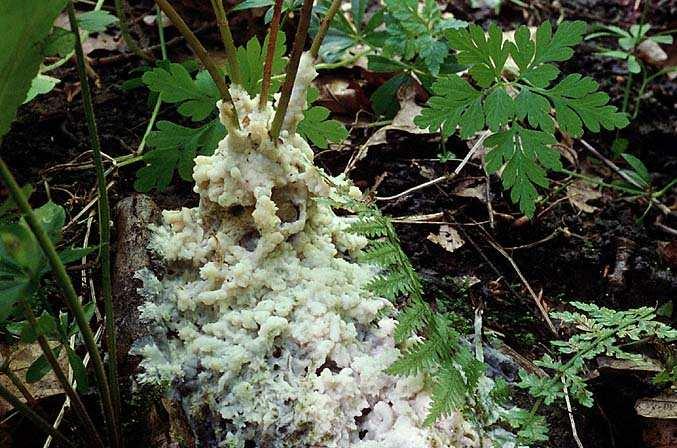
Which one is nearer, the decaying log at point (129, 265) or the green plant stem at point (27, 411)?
the green plant stem at point (27, 411)

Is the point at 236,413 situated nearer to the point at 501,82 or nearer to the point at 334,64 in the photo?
the point at 501,82

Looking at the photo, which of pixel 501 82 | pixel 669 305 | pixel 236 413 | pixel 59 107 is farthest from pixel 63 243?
pixel 669 305

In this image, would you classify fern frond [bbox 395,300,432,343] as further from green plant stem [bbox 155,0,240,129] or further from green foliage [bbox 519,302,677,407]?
green plant stem [bbox 155,0,240,129]

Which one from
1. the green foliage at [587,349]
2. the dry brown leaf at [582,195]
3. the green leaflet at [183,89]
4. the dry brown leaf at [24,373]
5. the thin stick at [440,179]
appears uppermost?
the green leaflet at [183,89]

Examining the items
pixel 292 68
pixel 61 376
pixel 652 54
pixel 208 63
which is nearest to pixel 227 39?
pixel 208 63

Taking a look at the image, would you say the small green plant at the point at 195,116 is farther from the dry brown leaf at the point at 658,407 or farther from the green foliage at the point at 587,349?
the dry brown leaf at the point at 658,407

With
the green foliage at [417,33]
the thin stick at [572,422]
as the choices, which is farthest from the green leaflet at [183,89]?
the thin stick at [572,422]
